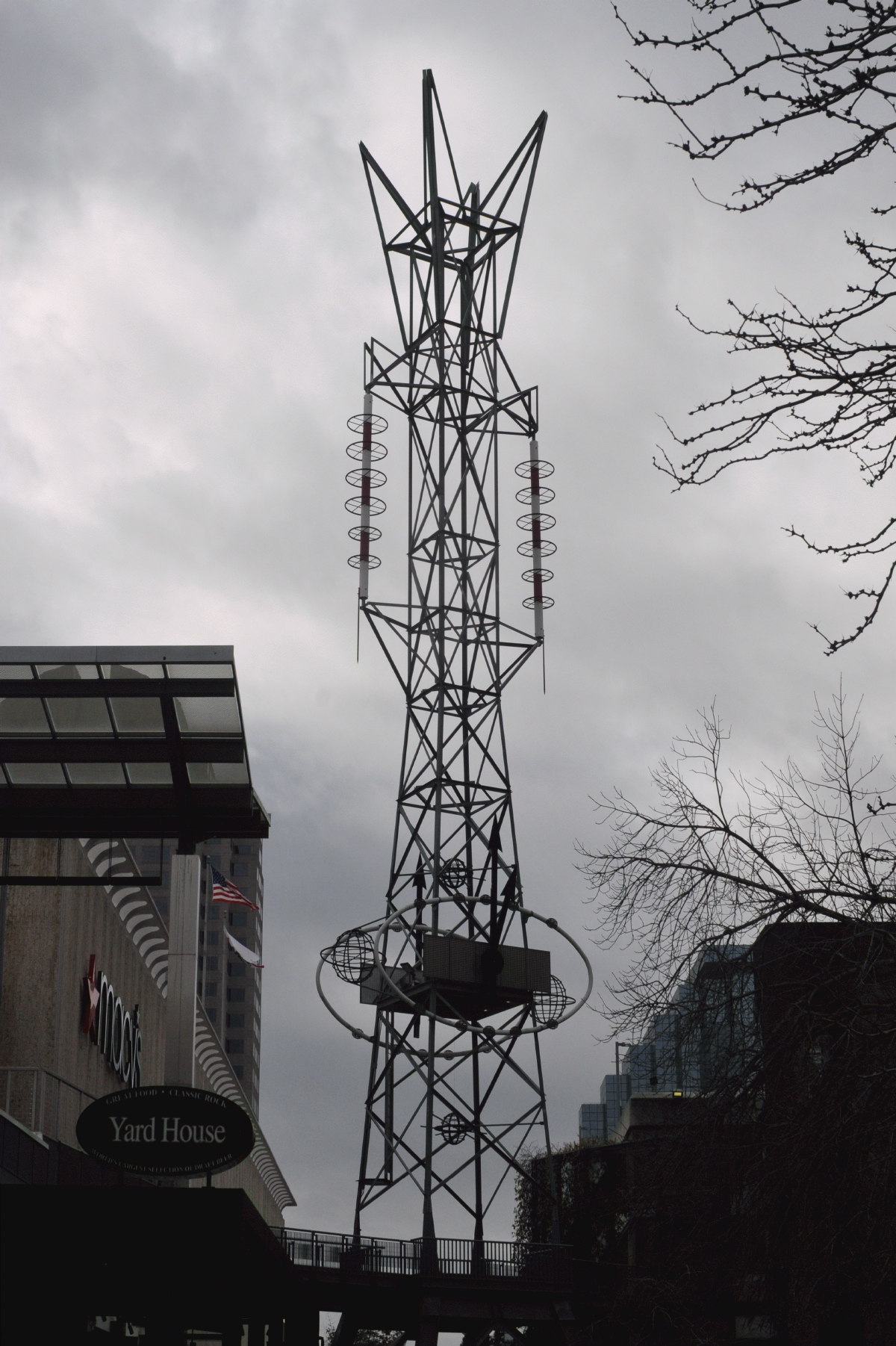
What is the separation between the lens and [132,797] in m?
20.4

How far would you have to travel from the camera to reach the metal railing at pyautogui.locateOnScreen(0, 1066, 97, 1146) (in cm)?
2164

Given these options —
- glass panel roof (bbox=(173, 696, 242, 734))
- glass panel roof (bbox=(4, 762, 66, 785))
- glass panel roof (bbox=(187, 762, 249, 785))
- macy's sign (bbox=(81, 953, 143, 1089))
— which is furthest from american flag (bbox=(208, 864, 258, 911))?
glass panel roof (bbox=(173, 696, 242, 734))

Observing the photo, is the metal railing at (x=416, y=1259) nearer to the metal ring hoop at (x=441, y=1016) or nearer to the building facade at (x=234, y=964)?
the metal ring hoop at (x=441, y=1016)

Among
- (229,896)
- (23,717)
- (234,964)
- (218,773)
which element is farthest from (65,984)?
(234,964)

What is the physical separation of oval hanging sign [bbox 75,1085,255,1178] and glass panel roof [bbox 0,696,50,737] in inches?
282

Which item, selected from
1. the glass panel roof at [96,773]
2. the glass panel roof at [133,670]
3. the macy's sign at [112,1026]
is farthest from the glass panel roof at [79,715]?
the macy's sign at [112,1026]

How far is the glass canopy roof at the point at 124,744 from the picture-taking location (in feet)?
61.3

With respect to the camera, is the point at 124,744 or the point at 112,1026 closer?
the point at 124,744

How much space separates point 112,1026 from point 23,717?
399 inches

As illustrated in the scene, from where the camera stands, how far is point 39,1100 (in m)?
21.9

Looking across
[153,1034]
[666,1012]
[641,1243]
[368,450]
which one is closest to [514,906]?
[153,1034]

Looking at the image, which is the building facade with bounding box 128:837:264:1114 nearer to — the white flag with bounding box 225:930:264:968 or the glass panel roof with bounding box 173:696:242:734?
the white flag with bounding box 225:930:264:968

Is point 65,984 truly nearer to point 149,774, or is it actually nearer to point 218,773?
point 149,774

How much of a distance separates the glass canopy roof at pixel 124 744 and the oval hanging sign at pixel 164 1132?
21.4 feet
